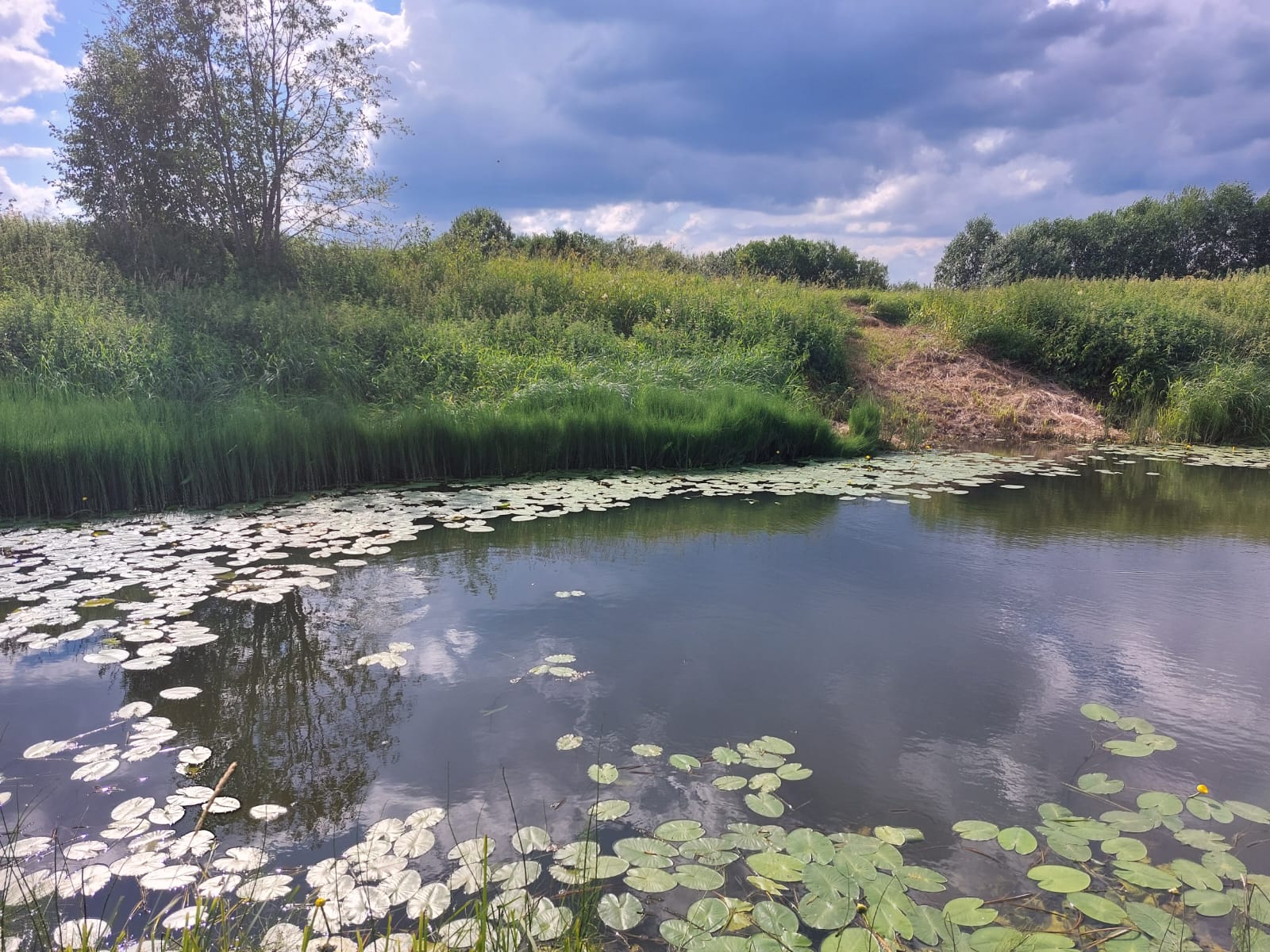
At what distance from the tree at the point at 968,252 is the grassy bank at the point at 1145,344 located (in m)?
15.7

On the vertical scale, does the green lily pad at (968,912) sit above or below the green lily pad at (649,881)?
below

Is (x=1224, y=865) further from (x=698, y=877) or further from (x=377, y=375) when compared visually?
(x=377, y=375)

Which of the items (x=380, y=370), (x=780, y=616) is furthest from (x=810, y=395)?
(x=780, y=616)

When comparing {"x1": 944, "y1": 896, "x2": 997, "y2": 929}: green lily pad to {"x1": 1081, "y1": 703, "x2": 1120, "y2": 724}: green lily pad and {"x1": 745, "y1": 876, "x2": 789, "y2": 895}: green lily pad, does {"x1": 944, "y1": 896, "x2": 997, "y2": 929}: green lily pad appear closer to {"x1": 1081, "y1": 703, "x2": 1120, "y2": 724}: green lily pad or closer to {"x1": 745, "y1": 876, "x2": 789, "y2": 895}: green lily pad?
{"x1": 745, "y1": 876, "x2": 789, "y2": 895}: green lily pad

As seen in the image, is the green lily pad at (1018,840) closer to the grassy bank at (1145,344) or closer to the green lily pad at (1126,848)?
the green lily pad at (1126,848)

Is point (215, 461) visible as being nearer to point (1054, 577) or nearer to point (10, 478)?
point (10, 478)

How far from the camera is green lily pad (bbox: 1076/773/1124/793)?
2303mm

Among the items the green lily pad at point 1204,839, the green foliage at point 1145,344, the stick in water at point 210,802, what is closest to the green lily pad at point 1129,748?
the green lily pad at point 1204,839

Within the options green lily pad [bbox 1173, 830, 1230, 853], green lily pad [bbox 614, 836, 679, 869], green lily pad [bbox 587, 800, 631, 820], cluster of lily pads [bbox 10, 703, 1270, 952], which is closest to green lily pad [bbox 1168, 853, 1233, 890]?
cluster of lily pads [bbox 10, 703, 1270, 952]

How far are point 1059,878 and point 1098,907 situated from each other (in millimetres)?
108

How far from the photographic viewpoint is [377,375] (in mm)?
9484

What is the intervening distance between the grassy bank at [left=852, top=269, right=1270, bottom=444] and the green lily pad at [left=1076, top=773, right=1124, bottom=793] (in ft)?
37.7

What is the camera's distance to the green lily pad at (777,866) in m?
1.90

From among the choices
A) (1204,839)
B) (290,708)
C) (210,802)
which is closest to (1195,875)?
(1204,839)
